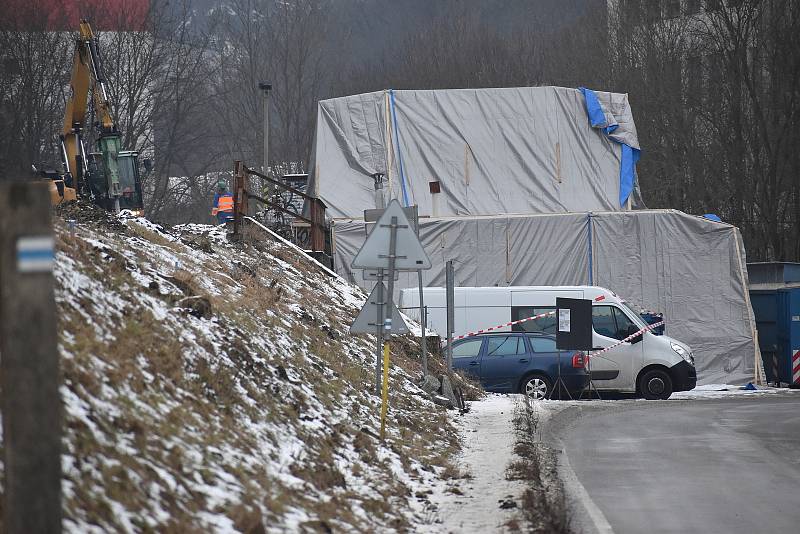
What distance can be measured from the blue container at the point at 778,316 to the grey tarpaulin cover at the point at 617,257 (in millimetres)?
498

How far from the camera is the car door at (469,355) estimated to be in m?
24.1

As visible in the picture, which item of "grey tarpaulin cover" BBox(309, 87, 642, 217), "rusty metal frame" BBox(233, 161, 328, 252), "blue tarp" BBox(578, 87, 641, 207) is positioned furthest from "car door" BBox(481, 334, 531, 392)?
"blue tarp" BBox(578, 87, 641, 207)

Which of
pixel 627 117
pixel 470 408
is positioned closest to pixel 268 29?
pixel 627 117

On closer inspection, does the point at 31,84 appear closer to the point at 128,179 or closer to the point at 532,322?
the point at 128,179

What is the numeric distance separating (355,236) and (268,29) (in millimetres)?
42085

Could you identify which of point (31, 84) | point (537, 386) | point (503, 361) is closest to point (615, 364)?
point (537, 386)

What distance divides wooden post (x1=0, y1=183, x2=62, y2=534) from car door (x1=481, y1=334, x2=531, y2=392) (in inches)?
769

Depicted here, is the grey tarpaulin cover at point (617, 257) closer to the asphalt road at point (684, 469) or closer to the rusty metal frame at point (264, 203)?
the rusty metal frame at point (264, 203)

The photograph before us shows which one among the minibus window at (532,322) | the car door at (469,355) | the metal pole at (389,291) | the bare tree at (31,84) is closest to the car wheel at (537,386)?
the car door at (469,355)

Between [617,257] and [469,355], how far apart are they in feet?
30.6

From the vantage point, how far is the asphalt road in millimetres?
9609

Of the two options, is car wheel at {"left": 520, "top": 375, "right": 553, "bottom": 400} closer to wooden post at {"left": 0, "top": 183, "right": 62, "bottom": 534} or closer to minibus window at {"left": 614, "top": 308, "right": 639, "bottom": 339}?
minibus window at {"left": 614, "top": 308, "right": 639, "bottom": 339}

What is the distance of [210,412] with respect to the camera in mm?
9219

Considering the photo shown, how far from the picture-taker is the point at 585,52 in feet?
196
